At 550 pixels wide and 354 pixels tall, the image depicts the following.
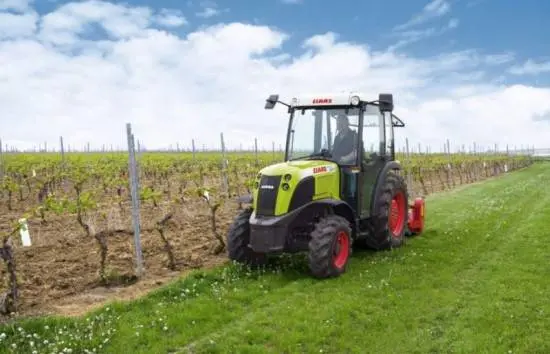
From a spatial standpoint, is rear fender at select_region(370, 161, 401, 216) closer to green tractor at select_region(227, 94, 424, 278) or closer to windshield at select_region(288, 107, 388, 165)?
green tractor at select_region(227, 94, 424, 278)

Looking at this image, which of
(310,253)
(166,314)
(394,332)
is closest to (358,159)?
(310,253)

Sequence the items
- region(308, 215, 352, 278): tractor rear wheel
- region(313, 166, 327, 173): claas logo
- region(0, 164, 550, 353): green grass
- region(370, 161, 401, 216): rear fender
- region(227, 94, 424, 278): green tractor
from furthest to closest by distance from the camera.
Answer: region(370, 161, 401, 216): rear fender < region(313, 166, 327, 173): claas logo < region(227, 94, 424, 278): green tractor < region(308, 215, 352, 278): tractor rear wheel < region(0, 164, 550, 353): green grass

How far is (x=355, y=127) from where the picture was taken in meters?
9.20

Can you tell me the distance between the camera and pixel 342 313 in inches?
265

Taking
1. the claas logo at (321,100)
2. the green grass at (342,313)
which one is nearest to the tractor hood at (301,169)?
the claas logo at (321,100)

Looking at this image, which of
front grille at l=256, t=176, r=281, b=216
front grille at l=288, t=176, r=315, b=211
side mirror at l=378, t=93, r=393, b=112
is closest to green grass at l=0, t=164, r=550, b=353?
front grille at l=256, t=176, r=281, b=216

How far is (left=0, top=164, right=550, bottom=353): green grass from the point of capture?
5.96m

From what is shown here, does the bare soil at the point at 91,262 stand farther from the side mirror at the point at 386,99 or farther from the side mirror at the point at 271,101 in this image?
the side mirror at the point at 386,99

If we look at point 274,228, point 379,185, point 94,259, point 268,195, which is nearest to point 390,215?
point 379,185

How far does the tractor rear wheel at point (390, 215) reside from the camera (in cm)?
961

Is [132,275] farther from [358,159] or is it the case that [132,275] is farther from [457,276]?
[457,276]

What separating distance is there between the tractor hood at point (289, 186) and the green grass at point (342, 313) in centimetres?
107

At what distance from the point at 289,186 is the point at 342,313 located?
6.96 ft

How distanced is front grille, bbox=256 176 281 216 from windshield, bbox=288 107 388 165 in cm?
122
